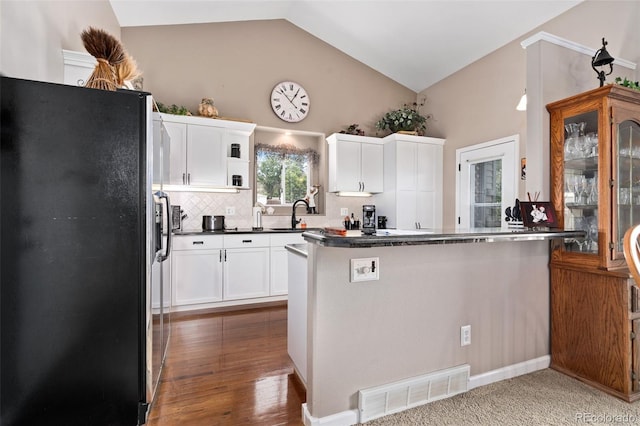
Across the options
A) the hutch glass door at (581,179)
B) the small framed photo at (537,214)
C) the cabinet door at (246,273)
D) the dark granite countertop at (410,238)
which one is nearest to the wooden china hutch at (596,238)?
the hutch glass door at (581,179)

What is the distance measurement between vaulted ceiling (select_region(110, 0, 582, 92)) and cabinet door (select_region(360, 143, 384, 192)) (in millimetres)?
1437

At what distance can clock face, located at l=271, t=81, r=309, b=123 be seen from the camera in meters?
4.70

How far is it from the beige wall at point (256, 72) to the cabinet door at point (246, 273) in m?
1.94

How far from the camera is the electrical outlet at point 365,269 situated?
1.75m

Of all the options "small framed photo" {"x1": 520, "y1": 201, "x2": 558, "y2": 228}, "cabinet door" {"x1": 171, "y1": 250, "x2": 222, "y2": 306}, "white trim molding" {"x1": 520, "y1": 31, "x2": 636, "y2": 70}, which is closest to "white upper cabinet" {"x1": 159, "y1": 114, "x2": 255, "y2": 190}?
"cabinet door" {"x1": 171, "y1": 250, "x2": 222, "y2": 306}

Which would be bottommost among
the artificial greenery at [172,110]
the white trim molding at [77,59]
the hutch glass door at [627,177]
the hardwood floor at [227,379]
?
the hardwood floor at [227,379]

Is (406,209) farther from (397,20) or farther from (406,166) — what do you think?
(397,20)

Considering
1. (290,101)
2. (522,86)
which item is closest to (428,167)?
(522,86)

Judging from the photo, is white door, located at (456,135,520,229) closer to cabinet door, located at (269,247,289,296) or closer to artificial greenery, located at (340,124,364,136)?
artificial greenery, located at (340,124,364,136)

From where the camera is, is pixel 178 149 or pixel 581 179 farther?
pixel 178 149

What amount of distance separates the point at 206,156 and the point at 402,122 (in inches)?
117

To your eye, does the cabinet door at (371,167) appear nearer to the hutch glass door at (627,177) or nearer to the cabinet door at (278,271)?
the cabinet door at (278,271)

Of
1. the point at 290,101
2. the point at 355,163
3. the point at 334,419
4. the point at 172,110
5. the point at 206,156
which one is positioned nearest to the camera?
the point at 334,419

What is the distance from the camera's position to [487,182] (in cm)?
437
